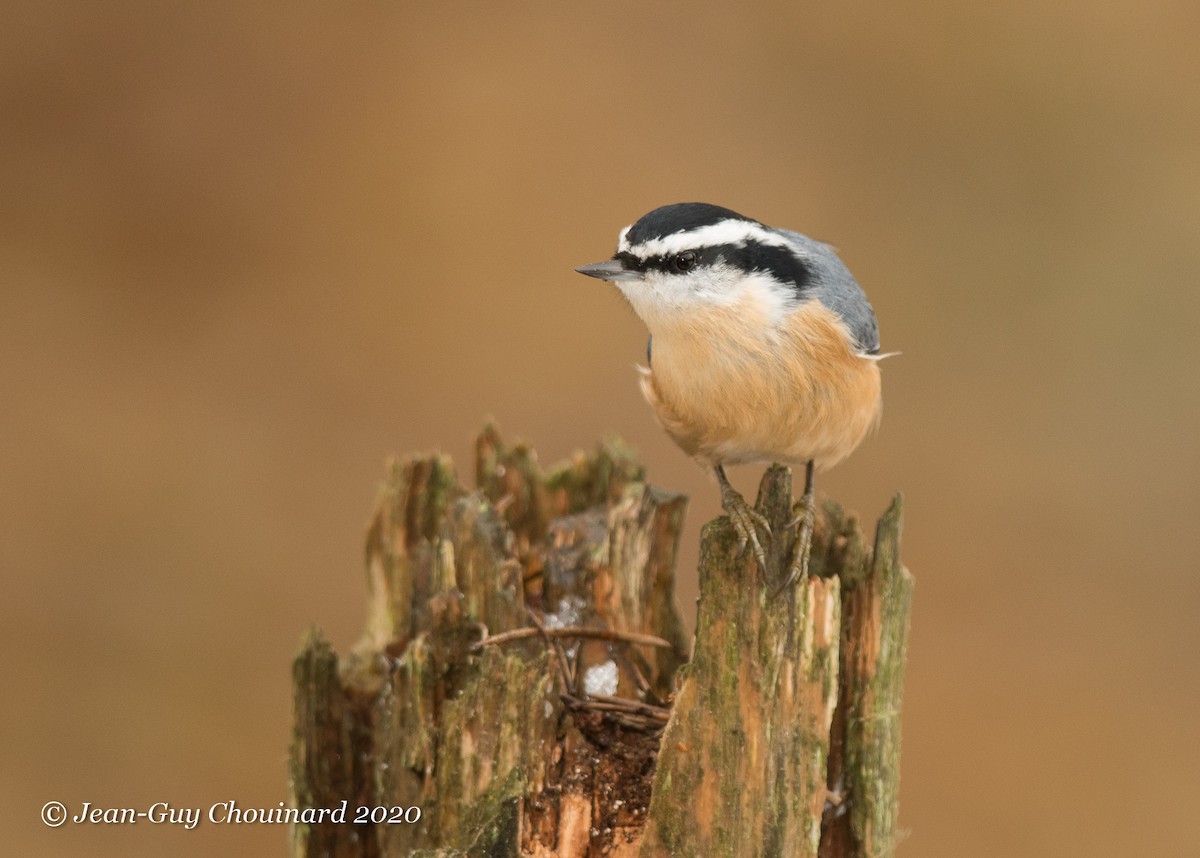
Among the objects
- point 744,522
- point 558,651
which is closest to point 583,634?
Answer: point 558,651

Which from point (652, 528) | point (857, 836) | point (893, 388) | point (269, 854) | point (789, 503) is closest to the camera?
point (857, 836)

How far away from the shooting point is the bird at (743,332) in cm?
294

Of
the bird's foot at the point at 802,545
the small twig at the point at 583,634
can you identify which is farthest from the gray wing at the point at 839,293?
the small twig at the point at 583,634

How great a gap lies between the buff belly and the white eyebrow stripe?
6.7 inches

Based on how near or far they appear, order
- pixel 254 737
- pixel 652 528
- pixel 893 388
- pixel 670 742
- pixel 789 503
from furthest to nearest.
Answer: pixel 893 388
pixel 254 737
pixel 652 528
pixel 789 503
pixel 670 742

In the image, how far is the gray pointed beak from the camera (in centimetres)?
298

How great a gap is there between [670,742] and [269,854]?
2.63 metres

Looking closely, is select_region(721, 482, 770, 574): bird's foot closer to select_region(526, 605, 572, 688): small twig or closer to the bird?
the bird

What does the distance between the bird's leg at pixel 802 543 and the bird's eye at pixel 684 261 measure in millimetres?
636

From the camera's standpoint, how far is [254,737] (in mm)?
4887

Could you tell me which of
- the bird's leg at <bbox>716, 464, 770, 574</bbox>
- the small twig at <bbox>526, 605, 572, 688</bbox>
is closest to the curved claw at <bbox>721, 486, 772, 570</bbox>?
the bird's leg at <bbox>716, 464, 770, 574</bbox>

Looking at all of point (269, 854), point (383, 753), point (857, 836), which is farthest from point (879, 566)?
point (269, 854)

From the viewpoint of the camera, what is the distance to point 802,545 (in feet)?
8.88

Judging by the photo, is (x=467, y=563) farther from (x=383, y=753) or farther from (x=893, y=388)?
(x=893, y=388)
